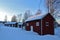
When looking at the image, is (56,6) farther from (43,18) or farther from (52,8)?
(43,18)

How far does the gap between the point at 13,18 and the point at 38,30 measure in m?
93.3

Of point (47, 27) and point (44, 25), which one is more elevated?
point (44, 25)

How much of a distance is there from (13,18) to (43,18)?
3707 inches

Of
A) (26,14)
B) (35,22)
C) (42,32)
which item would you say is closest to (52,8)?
(35,22)

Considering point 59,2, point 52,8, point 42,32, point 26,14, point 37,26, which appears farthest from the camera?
point 26,14

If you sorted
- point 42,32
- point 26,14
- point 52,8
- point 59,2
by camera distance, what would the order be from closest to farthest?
point 42,32 → point 59,2 → point 52,8 → point 26,14

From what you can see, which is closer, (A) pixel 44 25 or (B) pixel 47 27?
(A) pixel 44 25

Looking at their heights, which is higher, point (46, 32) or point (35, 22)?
point (35, 22)

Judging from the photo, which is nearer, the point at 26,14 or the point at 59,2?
the point at 59,2

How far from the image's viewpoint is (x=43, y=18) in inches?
1276

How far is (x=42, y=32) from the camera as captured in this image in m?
31.8

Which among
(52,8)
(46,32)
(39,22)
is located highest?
(52,8)

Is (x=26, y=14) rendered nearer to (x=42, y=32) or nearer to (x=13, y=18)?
(x=13, y=18)

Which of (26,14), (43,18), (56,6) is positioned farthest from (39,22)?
(26,14)
